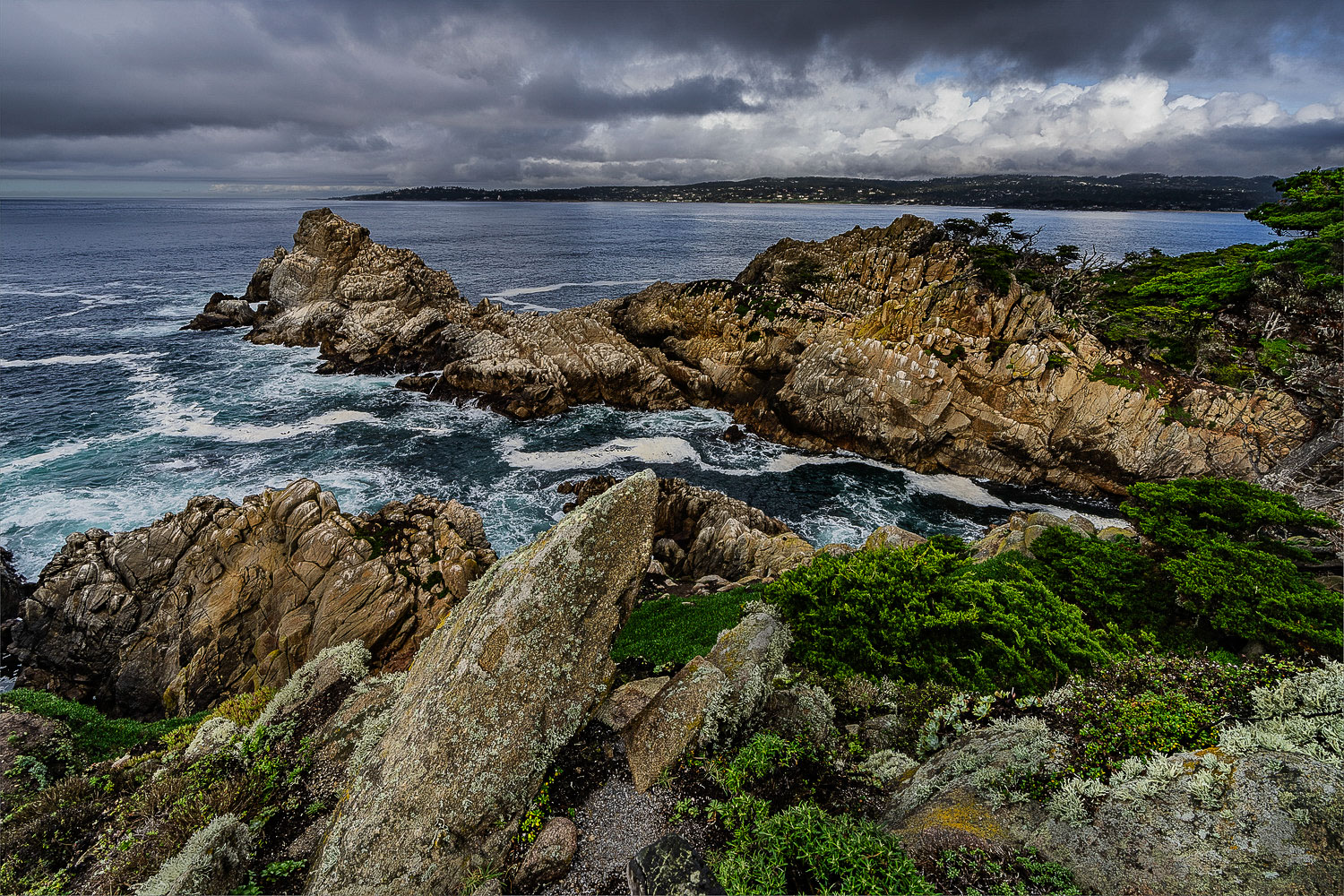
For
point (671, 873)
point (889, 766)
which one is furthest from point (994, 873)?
point (671, 873)

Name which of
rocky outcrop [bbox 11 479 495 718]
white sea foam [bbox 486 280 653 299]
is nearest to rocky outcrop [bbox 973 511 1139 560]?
rocky outcrop [bbox 11 479 495 718]

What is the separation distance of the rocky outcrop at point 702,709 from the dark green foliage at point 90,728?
10528 millimetres

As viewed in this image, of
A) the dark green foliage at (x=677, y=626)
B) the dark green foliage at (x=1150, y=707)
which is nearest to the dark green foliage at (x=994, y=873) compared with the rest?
the dark green foliage at (x=1150, y=707)

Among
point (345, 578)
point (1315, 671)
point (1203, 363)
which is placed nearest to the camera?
point (1315, 671)

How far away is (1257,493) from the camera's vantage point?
46.3 ft

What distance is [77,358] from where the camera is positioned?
154 feet

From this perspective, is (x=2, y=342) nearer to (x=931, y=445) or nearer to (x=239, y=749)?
(x=239, y=749)

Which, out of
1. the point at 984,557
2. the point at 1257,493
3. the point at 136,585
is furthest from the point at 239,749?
the point at 1257,493

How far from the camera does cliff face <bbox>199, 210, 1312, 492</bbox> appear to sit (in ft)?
103

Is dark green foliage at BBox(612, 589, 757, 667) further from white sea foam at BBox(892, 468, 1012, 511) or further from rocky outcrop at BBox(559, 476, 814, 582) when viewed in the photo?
white sea foam at BBox(892, 468, 1012, 511)

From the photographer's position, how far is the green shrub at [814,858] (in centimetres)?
520

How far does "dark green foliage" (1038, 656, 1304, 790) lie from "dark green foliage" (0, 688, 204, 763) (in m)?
16.2

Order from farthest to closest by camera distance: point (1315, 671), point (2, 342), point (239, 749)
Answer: point (2, 342) < point (239, 749) < point (1315, 671)

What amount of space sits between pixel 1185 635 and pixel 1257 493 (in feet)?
20.1
